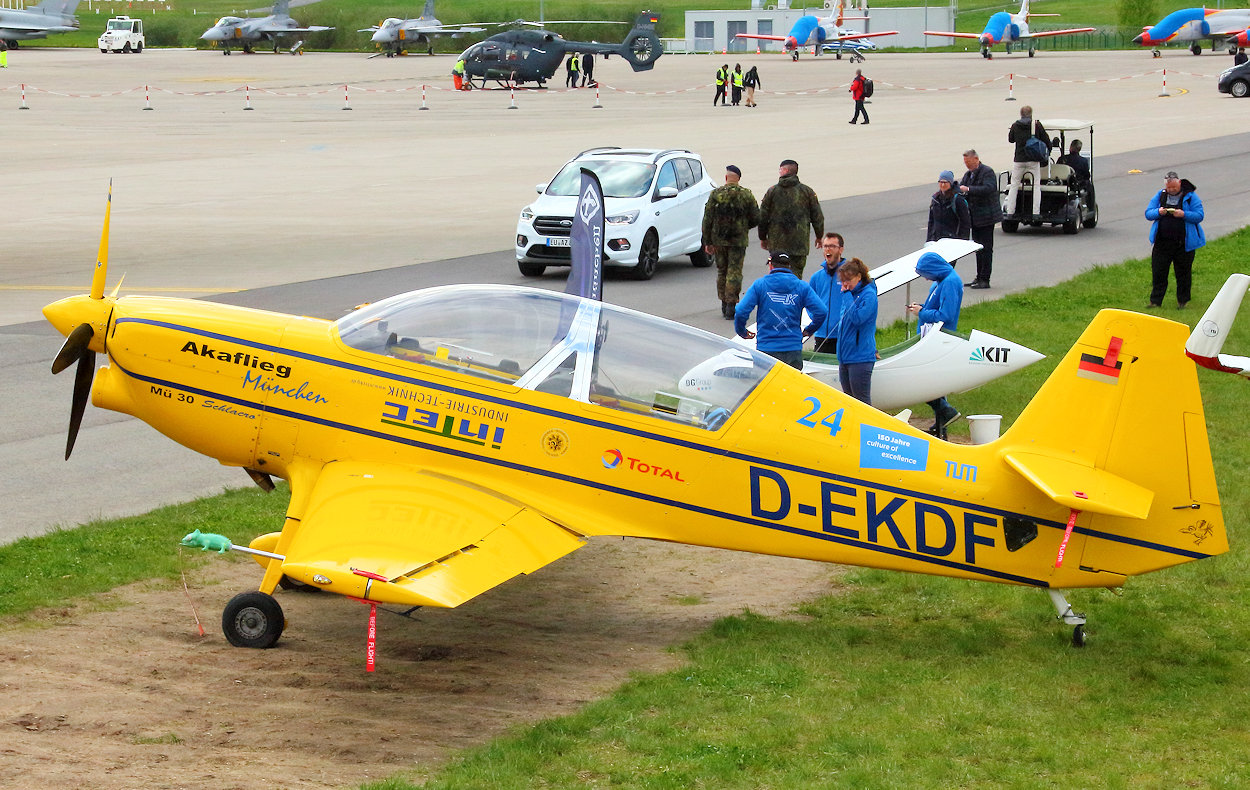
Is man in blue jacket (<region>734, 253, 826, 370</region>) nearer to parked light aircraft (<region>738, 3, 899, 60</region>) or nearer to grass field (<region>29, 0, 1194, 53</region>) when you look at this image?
parked light aircraft (<region>738, 3, 899, 60</region>)

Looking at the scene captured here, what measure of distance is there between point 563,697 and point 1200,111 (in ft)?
149

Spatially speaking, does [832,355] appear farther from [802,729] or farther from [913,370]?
[802,729]

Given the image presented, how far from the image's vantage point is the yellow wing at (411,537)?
6.76m

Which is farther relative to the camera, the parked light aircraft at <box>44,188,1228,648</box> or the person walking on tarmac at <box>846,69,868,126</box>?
the person walking on tarmac at <box>846,69,868,126</box>

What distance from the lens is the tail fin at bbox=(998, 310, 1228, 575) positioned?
7398 mm

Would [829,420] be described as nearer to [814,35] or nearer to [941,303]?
[941,303]

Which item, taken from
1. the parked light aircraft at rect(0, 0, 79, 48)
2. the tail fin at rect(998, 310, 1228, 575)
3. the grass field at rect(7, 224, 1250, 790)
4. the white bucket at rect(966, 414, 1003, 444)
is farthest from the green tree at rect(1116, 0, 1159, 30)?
the tail fin at rect(998, 310, 1228, 575)

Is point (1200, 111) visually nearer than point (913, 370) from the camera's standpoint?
No

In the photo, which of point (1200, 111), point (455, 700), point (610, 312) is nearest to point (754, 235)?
point (610, 312)

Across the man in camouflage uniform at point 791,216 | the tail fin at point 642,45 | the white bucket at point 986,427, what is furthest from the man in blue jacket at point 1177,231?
the tail fin at point 642,45

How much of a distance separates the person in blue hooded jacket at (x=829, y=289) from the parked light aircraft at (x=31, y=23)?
83940 millimetres

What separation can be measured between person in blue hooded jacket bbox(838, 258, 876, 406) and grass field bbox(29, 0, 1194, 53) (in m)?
82.8

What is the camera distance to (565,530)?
7.91 metres

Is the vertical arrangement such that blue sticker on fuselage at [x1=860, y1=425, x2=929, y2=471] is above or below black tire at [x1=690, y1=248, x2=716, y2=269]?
above
